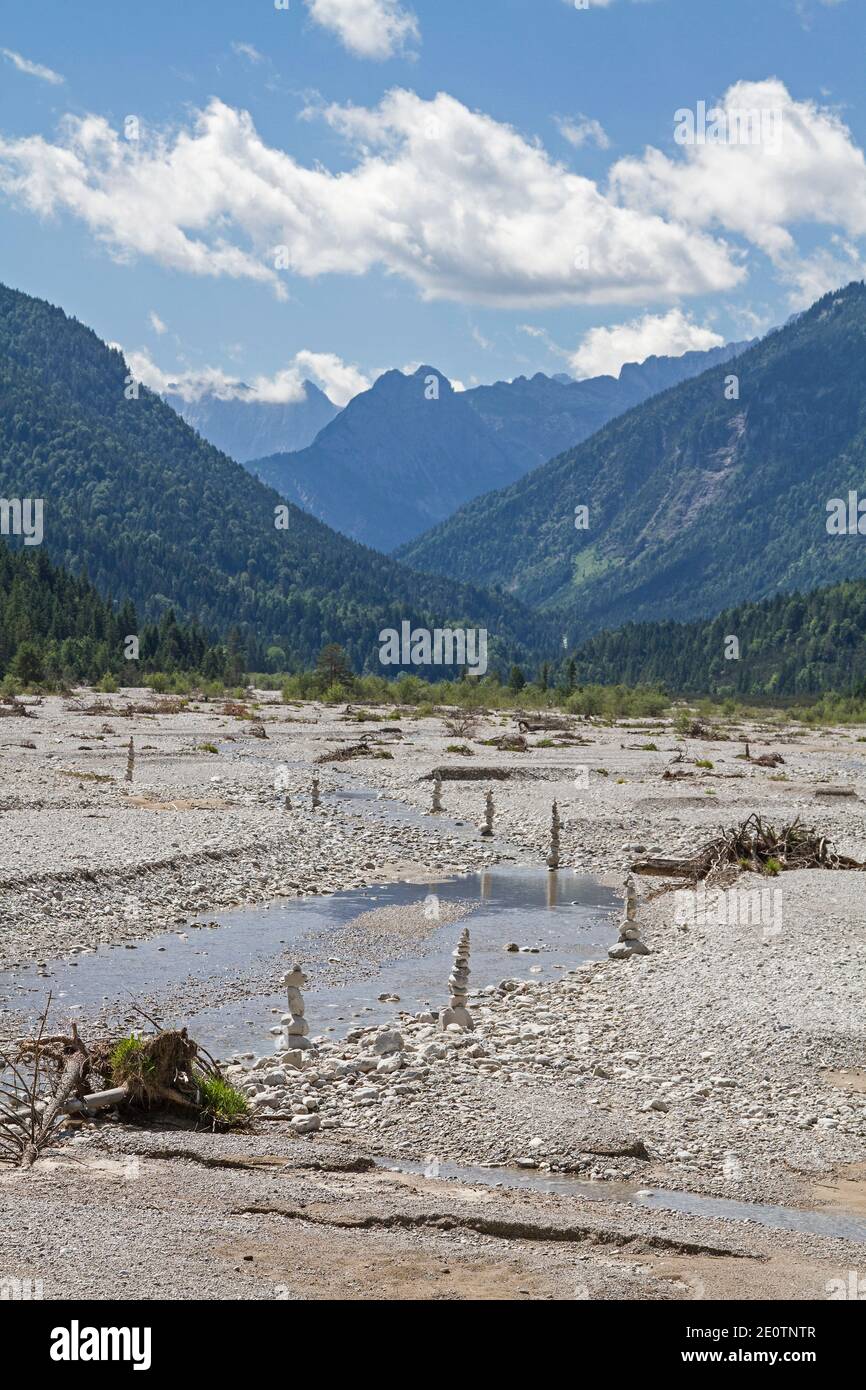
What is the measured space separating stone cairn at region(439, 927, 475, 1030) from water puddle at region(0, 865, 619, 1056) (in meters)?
1.09

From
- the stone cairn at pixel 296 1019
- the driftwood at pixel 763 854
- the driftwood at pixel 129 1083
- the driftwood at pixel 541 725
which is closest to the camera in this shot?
the driftwood at pixel 129 1083

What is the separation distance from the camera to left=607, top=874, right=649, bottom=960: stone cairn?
23.6m

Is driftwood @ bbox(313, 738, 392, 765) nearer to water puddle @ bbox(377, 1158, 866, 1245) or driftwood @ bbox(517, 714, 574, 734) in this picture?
driftwood @ bbox(517, 714, 574, 734)

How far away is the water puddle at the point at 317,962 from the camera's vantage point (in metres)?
19.1

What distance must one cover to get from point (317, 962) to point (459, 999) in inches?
190

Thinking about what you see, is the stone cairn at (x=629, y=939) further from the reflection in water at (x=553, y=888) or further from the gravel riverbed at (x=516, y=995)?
the reflection in water at (x=553, y=888)

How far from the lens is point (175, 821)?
3719 cm

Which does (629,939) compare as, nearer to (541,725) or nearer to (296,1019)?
(296,1019)

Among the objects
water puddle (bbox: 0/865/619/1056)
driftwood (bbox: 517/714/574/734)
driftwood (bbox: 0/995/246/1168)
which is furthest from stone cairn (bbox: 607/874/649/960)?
driftwood (bbox: 517/714/574/734)

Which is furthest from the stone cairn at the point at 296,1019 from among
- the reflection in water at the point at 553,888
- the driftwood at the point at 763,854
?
the driftwood at the point at 763,854

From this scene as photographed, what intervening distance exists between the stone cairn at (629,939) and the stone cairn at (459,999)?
4.97m

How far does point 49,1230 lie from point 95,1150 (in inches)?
108

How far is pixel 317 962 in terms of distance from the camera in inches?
898

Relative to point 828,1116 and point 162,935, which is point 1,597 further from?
point 828,1116
